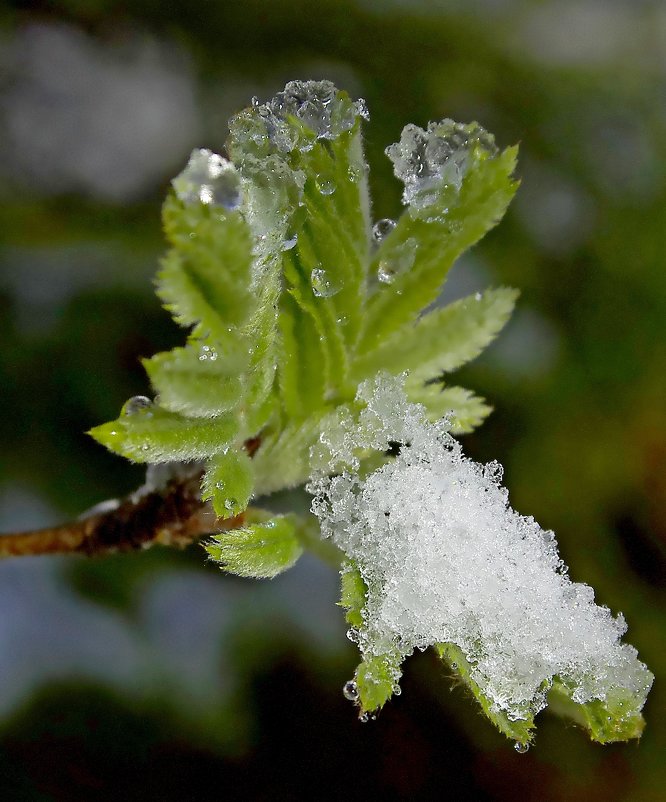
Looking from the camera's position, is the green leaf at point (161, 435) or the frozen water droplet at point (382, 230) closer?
the green leaf at point (161, 435)

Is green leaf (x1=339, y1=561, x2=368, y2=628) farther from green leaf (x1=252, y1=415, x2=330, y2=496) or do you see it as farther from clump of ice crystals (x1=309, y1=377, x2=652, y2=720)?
green leaf (x1=252, y1=415, x2=330, y2=496)

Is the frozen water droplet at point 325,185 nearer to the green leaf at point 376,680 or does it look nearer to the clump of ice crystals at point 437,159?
the clump of ice crystals at point 437,159

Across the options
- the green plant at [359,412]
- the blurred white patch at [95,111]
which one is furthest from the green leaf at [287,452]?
the blurred white patch at [95,111]


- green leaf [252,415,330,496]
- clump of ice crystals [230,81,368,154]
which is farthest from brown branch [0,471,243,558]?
clump of ice crystals [230,81,368,154]

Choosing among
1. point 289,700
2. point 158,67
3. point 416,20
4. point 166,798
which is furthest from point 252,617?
point 416,20

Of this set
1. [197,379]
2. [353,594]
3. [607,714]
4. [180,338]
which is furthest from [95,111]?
[607,714]
